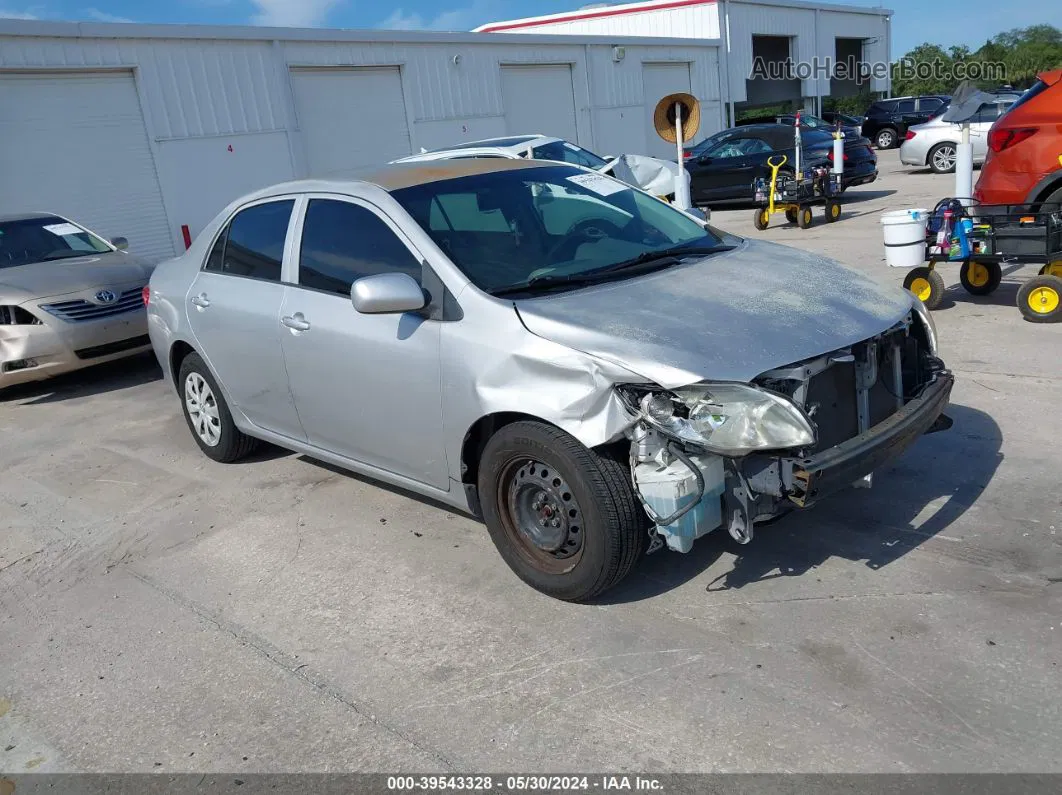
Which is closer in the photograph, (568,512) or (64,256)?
(568,512)

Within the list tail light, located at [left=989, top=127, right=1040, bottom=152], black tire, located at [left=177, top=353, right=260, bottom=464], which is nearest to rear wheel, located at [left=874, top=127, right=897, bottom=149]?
tail light, located at [left=989, top=127, right=1040, bottom=152]

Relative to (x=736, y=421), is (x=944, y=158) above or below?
below

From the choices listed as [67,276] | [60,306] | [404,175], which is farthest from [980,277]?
[67,276]

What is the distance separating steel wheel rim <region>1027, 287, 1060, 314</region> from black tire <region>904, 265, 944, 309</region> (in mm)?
802

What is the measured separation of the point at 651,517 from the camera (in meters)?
3.29

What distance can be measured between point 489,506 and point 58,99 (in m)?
14.0

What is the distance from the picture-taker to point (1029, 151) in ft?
24.9

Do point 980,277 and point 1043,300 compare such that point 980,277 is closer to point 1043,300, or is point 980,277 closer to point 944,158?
point 1043,300

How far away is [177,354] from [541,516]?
3.27 metres

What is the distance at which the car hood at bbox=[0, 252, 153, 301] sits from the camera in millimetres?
8180

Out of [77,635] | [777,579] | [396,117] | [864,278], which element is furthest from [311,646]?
[396,117]

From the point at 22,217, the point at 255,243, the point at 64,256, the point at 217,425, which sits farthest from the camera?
the point at 22,217

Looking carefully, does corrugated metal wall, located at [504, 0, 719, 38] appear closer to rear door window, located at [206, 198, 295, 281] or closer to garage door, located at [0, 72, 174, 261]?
garage door, located at [0, 72, 174, 261]

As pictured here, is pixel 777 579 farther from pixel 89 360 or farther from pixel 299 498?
pixel 89 360
